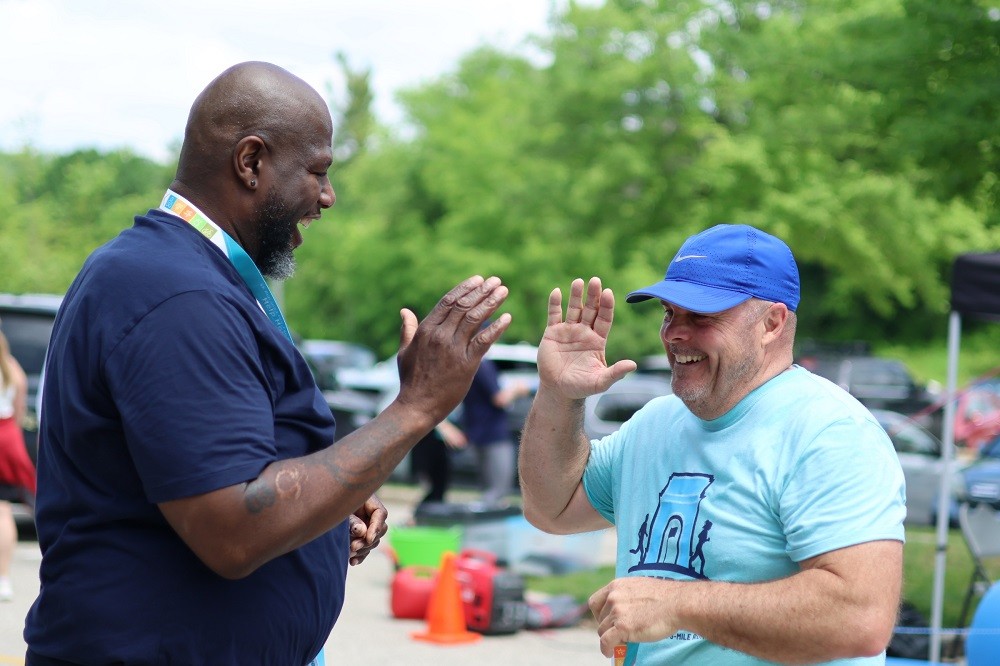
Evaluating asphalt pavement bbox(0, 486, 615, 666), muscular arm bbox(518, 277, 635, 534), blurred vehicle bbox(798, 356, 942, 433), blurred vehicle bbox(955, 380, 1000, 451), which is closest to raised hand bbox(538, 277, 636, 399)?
muscular arm bbox(518, 277, 635, 534)

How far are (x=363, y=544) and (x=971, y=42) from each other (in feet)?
23.3

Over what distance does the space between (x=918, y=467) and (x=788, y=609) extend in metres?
12.9

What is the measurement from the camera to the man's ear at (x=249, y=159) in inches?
88.9

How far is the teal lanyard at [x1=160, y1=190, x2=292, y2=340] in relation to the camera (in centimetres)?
225

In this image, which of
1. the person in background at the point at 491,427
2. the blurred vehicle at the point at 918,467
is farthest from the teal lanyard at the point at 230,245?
the blurred vehicle at the point at 918,467

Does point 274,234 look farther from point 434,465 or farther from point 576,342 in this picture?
point 434,465

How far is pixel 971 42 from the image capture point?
8195 millimetres

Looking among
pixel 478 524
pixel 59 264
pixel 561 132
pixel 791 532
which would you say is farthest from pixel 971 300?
pixel 59 264

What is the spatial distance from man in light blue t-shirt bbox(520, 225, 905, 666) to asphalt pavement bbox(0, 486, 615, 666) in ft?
14.3

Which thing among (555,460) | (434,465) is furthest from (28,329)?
(555,460)

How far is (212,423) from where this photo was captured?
1.94 metres

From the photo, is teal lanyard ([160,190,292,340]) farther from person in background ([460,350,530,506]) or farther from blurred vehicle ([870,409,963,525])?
blurred vehicle ([870,409,963,525])

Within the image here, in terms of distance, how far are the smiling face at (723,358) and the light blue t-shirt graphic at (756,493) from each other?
0.12ft

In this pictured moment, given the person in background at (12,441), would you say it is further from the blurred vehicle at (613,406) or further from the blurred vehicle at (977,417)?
the blurred vehicle at (977,417)
